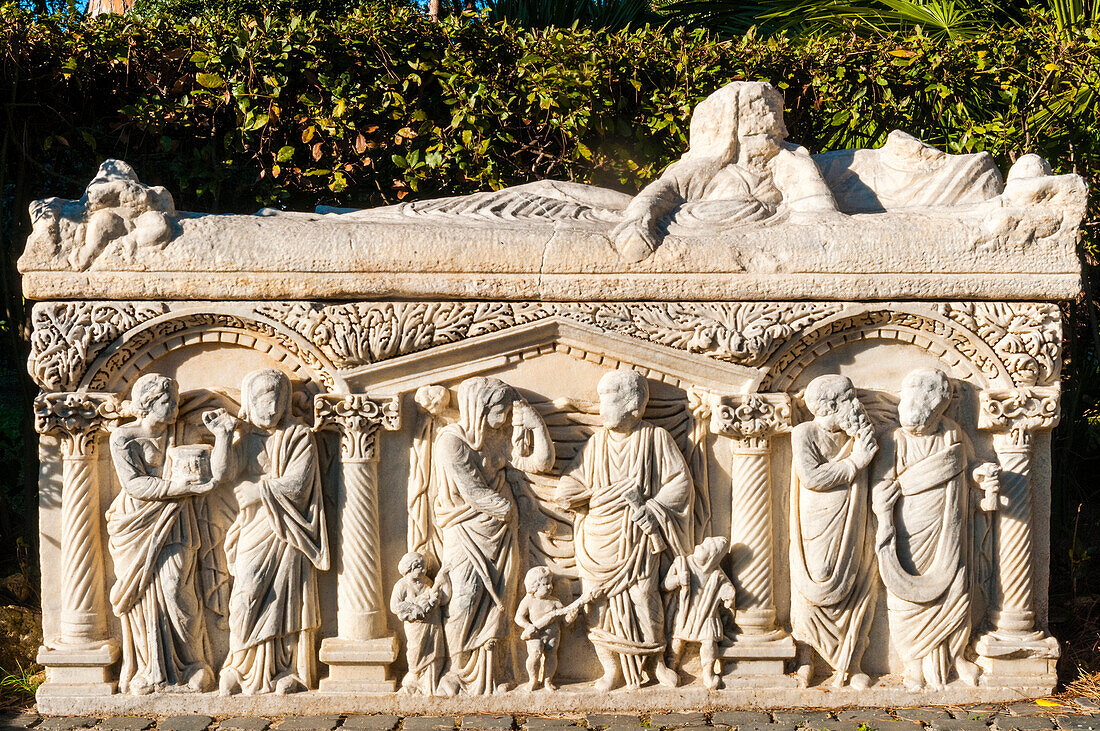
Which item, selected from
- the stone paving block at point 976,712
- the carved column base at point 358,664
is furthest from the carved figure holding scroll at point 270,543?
the stone paving block at point 976,712

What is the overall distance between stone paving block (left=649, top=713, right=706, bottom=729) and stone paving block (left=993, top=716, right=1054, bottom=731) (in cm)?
109

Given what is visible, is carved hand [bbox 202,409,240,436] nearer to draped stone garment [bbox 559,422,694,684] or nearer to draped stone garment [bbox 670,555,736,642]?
draped stone garment [bbox 559,422,694,684]

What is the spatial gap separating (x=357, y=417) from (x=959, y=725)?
256 centimetres

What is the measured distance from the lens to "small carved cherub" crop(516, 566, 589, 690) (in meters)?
4.08

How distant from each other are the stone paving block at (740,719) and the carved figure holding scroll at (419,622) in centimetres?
109

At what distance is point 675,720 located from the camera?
4023 mm

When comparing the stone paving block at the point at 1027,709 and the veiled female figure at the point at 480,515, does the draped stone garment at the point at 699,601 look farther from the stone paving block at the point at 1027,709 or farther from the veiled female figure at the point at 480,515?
the stone paving block at the point at 1027,709

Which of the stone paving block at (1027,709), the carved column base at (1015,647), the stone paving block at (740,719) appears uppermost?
the carved column base at (1015,647)

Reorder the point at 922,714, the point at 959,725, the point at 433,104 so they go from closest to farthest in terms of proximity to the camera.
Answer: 1. the point at 959,725
2. the point at 922,714
3. the point at 433,104

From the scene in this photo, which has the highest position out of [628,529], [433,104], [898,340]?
[433,104]

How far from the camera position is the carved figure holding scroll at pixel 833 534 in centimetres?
408

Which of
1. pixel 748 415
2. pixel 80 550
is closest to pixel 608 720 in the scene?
pixel 748 415

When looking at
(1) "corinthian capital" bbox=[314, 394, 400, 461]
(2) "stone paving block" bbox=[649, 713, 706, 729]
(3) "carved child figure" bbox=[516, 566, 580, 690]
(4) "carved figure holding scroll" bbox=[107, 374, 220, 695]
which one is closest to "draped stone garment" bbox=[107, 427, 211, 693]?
(4) "carved figure holding scroll" bbox=[107, 374, 220, 695]

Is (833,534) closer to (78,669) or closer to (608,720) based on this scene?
(608,720)
